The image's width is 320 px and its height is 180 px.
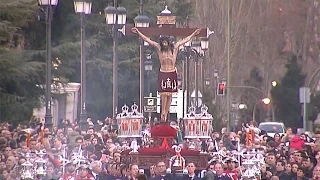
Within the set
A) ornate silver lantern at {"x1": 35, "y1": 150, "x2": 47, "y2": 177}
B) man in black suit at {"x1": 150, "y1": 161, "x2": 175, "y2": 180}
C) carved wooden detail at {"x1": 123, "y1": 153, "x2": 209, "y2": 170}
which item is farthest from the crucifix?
man in black suit at {"x1": 150, "y1": 161, "x2": 175, "y2": 180}

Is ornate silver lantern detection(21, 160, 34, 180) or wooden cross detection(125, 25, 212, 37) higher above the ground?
wooden cross detection(125, 25, 212, 37)

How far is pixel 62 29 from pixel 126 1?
194 inches

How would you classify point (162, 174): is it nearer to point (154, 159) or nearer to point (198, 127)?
point (154, 159)

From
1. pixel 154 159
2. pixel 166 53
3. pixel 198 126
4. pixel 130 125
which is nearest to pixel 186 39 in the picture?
pixel 166 53

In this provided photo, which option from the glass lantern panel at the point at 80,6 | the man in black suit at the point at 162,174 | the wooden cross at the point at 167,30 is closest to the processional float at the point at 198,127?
the wooden cross at the point at 167,30

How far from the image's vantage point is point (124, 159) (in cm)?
2456

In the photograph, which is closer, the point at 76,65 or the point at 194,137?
the point at 194,137

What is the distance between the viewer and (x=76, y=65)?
171 feet

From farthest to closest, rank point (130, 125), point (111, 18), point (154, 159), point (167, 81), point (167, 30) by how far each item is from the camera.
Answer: point (111, 18) < point (130, 125) < point (167, 30) < point (167, 81) < point (154, 159)

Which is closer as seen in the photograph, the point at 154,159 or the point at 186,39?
the point at 154,159

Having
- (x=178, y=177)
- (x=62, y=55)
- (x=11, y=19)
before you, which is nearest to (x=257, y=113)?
(x=62, y=55)

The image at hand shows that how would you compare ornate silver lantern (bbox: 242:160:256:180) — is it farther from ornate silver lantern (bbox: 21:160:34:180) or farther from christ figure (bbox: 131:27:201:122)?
christ figure (bbox: 131:27:201:122)

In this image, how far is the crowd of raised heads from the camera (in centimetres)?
2162

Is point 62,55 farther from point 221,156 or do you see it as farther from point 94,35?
point 221,156
